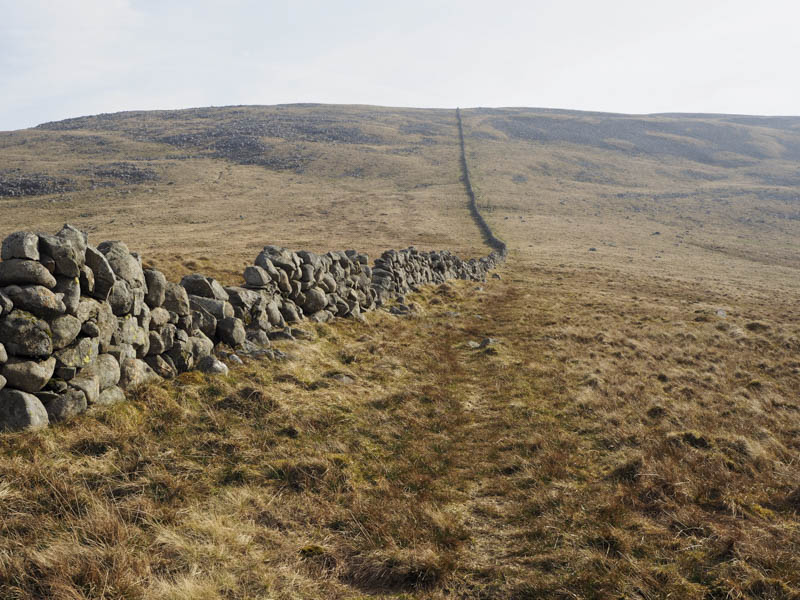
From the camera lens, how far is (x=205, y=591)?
4309 mm

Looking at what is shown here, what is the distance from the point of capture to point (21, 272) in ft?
23.6

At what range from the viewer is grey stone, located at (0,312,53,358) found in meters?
6.71

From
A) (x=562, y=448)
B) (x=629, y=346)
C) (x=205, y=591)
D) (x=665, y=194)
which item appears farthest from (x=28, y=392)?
(x=665, y=194)

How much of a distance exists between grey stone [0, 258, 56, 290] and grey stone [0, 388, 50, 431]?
179cm

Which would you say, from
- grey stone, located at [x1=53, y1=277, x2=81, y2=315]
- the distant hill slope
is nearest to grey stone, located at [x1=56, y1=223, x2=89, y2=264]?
grey stone, located at [x1=53, y1=277, x2=81, y2=315]

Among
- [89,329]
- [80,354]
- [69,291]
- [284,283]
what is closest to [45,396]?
[80,354]

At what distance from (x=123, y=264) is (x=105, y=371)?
2.50m

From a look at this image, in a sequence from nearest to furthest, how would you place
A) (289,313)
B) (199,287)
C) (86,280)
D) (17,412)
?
1. (17,412)
2. (86,280)
3. (199,287)
4. (289,313)

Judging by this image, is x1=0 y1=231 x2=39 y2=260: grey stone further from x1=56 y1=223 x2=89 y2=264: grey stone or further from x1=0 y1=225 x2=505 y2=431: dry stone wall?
x1=56 y1=223 x2=89 y2=264: grey stone

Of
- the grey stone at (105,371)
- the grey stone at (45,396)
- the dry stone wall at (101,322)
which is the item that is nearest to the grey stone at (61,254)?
the dry stone wall at (101,322)

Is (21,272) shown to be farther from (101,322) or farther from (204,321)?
(204,321)

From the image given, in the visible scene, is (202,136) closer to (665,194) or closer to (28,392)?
(665,194)

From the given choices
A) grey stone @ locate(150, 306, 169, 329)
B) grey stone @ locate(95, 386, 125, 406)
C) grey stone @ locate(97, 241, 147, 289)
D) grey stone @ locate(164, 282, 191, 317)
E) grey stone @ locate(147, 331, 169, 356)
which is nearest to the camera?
grey stone @ locate(95, 386, 125, 406)

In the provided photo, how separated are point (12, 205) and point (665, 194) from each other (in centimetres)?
12100
